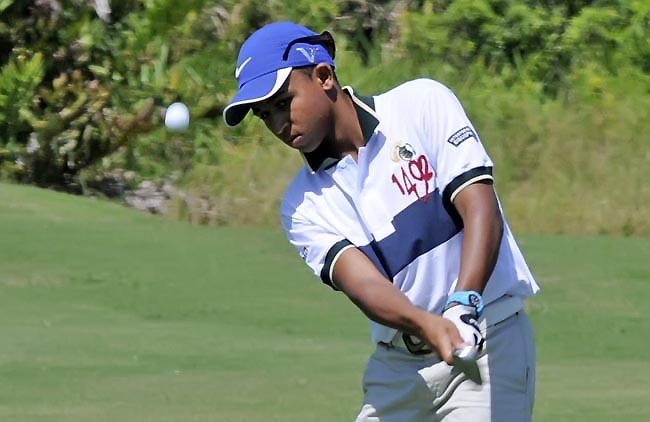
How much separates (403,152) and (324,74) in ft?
0.88

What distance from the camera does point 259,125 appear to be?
17188 millimetres

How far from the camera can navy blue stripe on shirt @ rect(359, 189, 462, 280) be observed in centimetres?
389

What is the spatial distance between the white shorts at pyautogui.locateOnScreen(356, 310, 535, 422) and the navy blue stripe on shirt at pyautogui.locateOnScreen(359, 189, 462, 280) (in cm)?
25

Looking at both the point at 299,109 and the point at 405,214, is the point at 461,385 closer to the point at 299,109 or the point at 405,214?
the point at 405,214

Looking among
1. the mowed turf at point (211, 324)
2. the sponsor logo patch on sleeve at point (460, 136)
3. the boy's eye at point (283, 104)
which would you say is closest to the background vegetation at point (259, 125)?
the mowed turf at point (211, 324)

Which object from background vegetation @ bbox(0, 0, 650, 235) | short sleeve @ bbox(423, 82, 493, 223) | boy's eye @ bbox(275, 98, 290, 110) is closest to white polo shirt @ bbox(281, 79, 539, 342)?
→ short sleeve @ bbox(423, 82, 493, 223)

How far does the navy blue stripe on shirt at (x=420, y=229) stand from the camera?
3.89 metres

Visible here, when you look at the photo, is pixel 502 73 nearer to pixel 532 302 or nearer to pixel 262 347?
pixel 532 302

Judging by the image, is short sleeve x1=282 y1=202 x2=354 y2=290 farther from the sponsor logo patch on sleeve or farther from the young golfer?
the sponsor logo patch on sleeve

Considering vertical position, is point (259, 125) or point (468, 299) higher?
point (468, 299)

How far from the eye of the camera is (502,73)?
1914 centimetres

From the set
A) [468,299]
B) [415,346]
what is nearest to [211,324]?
[415,346]

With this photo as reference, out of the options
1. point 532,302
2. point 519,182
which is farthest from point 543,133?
point 532,302

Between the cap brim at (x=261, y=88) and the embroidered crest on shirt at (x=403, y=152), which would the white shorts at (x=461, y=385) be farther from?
the cap brim at (x=261, y=88)
